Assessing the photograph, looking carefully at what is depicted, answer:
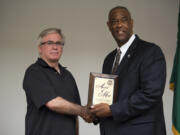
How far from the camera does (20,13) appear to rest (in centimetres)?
344

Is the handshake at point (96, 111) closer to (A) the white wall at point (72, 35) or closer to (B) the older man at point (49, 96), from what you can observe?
(B) the older man at point (49, 96)

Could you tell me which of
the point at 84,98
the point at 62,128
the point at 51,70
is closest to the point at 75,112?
the point at 62,128

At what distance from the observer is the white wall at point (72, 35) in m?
3.31

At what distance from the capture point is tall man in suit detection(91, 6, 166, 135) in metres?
1.59

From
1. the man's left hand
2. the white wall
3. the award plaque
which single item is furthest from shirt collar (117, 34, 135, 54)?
the white wall

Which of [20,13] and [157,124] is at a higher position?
[20,13]

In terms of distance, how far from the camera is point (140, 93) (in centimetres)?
161

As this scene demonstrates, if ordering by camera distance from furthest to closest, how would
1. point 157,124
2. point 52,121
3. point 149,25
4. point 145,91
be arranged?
point 149,25, point 52,121, point 157,124, point 145,91

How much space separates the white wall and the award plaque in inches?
63.3

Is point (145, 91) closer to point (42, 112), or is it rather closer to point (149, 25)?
point (42, 112)

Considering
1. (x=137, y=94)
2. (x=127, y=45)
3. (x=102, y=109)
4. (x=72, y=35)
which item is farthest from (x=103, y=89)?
(x=72, y=35)

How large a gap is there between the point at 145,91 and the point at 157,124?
28cm

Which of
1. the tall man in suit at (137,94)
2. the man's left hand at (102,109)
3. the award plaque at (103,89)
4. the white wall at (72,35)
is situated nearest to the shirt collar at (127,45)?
the tall man in suit at (137,94)

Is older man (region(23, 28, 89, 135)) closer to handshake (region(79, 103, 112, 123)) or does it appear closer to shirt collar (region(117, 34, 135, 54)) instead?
handshake (region(79, 103, 112, 123))
